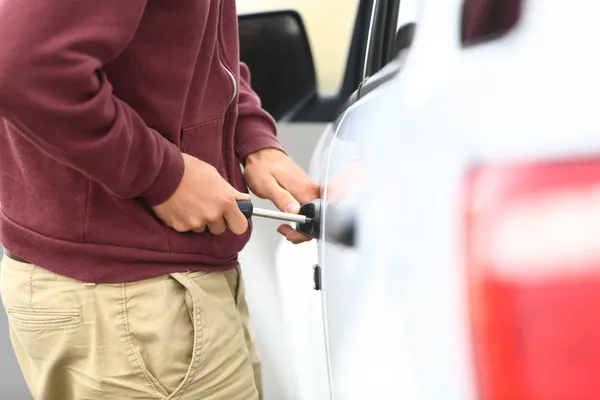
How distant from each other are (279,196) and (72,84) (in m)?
0.42

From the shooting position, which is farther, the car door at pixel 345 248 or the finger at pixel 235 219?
the finger at pixel 235 219

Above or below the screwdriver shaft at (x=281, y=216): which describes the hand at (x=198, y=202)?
above

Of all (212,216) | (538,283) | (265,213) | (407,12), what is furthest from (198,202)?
(538,283)

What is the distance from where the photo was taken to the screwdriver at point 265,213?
2.57 ft

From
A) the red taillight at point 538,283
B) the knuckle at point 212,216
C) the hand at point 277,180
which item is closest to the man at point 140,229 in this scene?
the knuckle at point 212,216

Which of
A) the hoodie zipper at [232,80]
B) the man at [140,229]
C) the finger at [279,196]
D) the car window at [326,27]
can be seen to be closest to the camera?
the man at [140,229]

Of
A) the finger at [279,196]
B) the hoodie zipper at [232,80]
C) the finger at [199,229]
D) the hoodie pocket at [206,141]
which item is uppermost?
the hoodie zipper at [232,80]

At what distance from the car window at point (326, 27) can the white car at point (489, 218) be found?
1.51 metres

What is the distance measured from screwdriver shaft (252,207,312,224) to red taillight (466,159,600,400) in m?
0.49

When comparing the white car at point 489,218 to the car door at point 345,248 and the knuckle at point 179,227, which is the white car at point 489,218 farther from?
the knuckle at point 179,227

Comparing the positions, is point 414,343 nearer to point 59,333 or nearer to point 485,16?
point 485,16

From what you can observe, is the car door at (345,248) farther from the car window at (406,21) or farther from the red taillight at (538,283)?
the red taillight at (538,283)

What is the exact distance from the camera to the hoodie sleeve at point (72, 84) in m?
0.56

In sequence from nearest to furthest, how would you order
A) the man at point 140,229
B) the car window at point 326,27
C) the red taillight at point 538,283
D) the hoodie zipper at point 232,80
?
the red taillight at point 538,283
the man at point 140,229
the hoodie zipper at point 232,80
the car window at point 326,27
